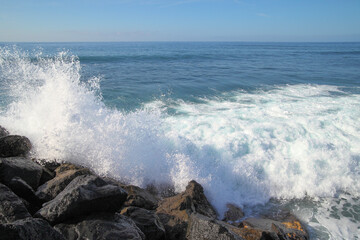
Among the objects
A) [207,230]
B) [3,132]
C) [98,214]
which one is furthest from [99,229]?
[3,132]

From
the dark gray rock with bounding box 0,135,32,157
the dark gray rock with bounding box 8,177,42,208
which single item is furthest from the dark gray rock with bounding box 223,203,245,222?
the dark gray rock with bounding box 0,135,32,157

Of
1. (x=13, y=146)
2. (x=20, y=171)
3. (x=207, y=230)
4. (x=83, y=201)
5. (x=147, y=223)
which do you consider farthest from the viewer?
(x=13, y=146)

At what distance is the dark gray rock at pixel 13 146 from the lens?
520 cm

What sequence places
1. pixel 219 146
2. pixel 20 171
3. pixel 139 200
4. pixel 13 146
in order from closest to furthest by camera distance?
pixel 20 171, pixel 139 200, pixel 13 146, pixel 219 146

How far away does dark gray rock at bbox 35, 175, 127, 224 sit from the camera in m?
2.98

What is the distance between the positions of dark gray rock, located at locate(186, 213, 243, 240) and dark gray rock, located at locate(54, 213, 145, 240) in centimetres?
64

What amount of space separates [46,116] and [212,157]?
427 centimetres

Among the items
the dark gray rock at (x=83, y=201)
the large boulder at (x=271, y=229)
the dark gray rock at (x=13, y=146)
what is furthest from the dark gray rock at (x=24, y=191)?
the large boulder at (x=271, y=229)

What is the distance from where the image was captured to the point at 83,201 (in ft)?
9.76

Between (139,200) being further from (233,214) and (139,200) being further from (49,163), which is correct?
(49,163)

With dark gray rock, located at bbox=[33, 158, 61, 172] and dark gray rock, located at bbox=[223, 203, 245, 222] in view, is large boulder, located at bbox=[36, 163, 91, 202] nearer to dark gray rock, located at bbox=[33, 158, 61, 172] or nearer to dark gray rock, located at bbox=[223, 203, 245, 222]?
dark gray rock, located at bbox=[33, 158, 61, 172]

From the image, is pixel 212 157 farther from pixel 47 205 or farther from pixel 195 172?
pixel 47 205

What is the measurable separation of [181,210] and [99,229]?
154cm

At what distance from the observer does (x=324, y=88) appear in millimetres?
13797
